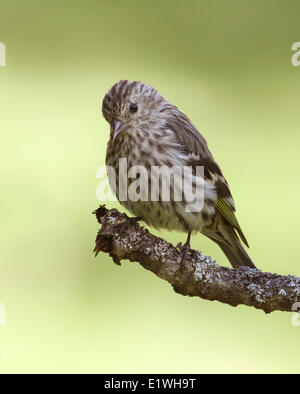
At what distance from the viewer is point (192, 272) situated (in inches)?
140

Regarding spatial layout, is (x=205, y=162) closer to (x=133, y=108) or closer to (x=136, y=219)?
A: (x=133, y=108)

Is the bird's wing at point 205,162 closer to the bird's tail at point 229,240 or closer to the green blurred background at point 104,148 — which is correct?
the bird's tail at point 229,240

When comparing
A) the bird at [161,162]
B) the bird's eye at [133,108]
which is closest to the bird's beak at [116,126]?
the bird at [161,162]

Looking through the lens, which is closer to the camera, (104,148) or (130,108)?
(130,108)

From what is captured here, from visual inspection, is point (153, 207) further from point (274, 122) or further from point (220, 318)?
point (274, 122)

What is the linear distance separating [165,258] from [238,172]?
9.73ft

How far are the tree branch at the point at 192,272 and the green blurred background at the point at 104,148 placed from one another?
6.54 feet

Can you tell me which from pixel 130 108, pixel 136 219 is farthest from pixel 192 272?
pixel 130 108

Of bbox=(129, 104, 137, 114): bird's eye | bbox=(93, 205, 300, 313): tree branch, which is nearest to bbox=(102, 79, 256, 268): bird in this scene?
bbox=(129, 104, 137, 114): bird's eye

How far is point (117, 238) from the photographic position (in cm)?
347

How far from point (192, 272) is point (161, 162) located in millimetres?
951

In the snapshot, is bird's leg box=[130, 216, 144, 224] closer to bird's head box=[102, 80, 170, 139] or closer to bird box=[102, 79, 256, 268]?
bird box=[102, 79, 256, 268]

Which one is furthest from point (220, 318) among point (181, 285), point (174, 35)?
point (174, 35)

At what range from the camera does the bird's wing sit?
14.5ft
